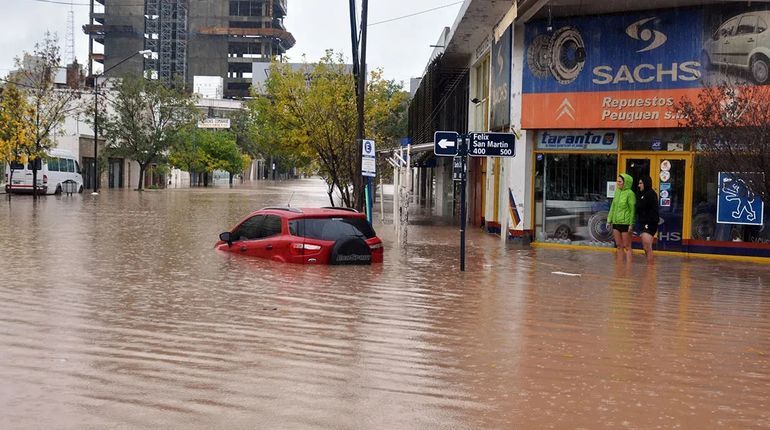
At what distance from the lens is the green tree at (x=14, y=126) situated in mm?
40219

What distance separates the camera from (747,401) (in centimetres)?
642

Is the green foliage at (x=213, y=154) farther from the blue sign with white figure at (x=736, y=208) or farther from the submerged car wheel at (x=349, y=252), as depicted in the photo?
the submerged car wheel at (x=349, y=252)

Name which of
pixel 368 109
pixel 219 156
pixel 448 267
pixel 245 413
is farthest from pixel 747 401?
pixel 219 156

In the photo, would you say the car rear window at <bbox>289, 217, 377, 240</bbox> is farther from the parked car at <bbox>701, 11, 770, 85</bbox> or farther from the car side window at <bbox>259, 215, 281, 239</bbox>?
the parked car at <bbox>701, 11, 770, 85</bbox>

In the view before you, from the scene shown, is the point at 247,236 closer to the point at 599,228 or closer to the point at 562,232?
the point at 562,232

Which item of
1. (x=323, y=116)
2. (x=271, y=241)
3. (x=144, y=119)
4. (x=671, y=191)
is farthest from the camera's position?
(x=144, y=119)

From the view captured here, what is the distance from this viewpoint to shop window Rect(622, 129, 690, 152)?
19.4 m

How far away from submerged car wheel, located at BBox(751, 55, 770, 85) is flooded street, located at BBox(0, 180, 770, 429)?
4611 millimetres

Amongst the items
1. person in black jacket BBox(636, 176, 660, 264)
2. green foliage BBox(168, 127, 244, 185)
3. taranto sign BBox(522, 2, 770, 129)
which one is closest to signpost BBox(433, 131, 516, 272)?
person in black jacket BBox(636, 176, 660, 264)

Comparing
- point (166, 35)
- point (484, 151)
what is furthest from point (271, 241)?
point (166, 35)

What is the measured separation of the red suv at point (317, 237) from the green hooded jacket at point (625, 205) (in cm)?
505

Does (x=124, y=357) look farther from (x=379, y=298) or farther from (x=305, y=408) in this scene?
(x=379, y=298)

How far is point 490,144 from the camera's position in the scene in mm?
15359

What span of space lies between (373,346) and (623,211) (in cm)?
1042
